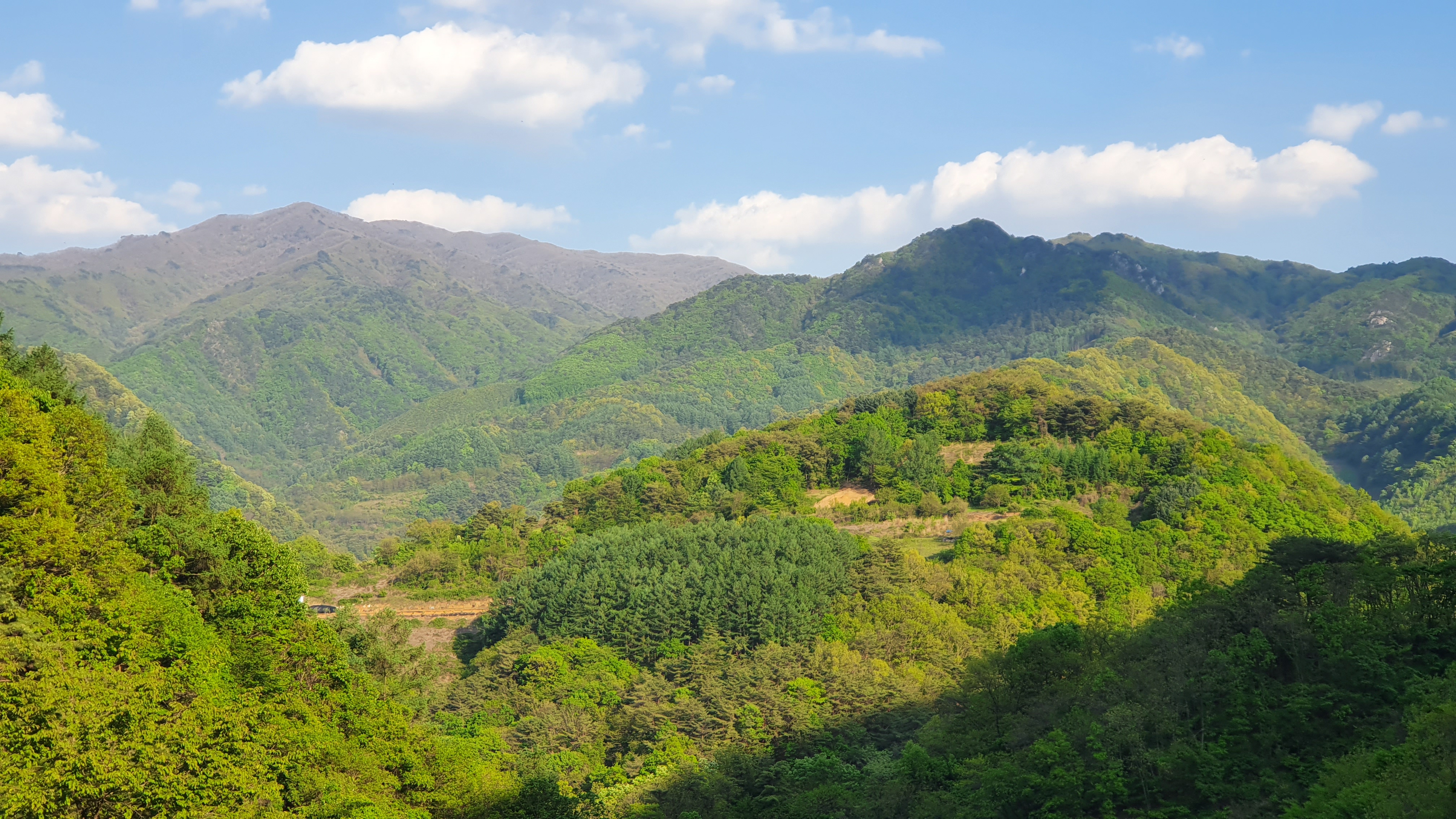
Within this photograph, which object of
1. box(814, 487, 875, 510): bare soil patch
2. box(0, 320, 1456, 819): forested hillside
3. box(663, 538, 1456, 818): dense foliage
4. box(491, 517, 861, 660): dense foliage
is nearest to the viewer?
box(0, 320, 1456, 819): forested hillside

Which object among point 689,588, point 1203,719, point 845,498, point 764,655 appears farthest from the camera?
point 845,498

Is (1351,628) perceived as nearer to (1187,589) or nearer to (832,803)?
(1187,589)

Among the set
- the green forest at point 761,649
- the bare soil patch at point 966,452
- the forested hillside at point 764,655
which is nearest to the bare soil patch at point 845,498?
the green forest at point 761,649

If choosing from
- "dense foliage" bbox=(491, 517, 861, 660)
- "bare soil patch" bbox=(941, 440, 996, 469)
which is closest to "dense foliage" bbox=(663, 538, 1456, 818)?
"dense foliage" bbox=(491, 517, 861, 660)

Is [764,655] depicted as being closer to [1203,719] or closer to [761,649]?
[761,649]

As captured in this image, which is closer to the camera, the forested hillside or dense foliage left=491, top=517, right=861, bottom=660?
the forested hillside

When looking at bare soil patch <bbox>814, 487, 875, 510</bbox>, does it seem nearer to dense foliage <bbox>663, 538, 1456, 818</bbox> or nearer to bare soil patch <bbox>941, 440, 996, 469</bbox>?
bare soil patch <bbox>941, 440, 996, 469</bbox>

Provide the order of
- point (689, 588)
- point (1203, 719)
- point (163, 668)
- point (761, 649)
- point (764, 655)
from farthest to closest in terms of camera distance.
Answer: point (689, 588), point (761, 649), point (764, 655), point (1203, 719), point (163, 668)

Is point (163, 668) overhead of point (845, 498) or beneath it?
overhead

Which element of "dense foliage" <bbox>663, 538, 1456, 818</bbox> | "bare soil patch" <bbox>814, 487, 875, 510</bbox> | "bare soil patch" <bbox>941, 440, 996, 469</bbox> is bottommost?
"dense foliage" <bbox>663, 538, 1456, 818</bbox>

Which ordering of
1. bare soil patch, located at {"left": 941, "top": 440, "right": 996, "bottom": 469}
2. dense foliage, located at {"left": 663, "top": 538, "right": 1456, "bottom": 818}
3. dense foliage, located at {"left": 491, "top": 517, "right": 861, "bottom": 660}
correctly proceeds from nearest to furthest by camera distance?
dense foliage, located at {"left": 663, "top": 538, "right": 1456, "bottom": 818}, dense foliage, located at {"left": 491, "top": 517, "right": 861, "bottom": 660}, bare soil patch, located at {"left": 941, "top": 440, "right": 996, "bottom": 469}

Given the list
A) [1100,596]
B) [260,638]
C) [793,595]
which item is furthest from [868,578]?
[260,638]

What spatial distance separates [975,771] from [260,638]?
87.5 feet

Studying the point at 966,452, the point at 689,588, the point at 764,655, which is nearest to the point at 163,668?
the point at 764,655
